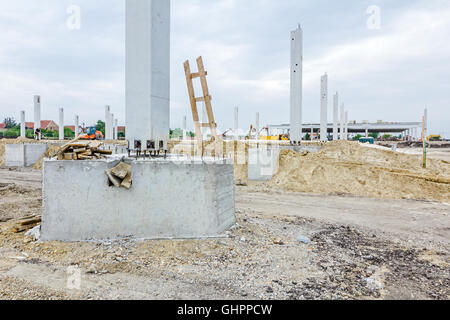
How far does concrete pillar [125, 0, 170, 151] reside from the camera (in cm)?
565

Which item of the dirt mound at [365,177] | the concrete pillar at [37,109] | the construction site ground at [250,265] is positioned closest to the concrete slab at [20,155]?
the concrete pillar at [37,109]

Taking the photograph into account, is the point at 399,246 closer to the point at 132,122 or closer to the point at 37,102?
the point at 132,122

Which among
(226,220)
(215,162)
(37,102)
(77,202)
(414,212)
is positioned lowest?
(414,212)

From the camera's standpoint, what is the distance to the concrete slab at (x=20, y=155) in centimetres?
2012

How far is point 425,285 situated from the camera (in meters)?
4.11

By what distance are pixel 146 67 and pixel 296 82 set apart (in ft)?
40.7

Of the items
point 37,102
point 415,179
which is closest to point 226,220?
point 415,179

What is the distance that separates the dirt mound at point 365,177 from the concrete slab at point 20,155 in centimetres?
1758

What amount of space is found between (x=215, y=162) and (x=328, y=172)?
996cm

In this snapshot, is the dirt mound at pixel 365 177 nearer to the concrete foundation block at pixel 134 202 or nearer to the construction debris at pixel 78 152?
the concrete foundation block at pixel 134 202

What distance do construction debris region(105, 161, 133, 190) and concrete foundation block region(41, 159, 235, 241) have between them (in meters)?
0.09

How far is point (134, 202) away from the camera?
510 cm

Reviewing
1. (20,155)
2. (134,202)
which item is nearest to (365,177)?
(134,202)

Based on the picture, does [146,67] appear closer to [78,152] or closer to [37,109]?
[78,152]
